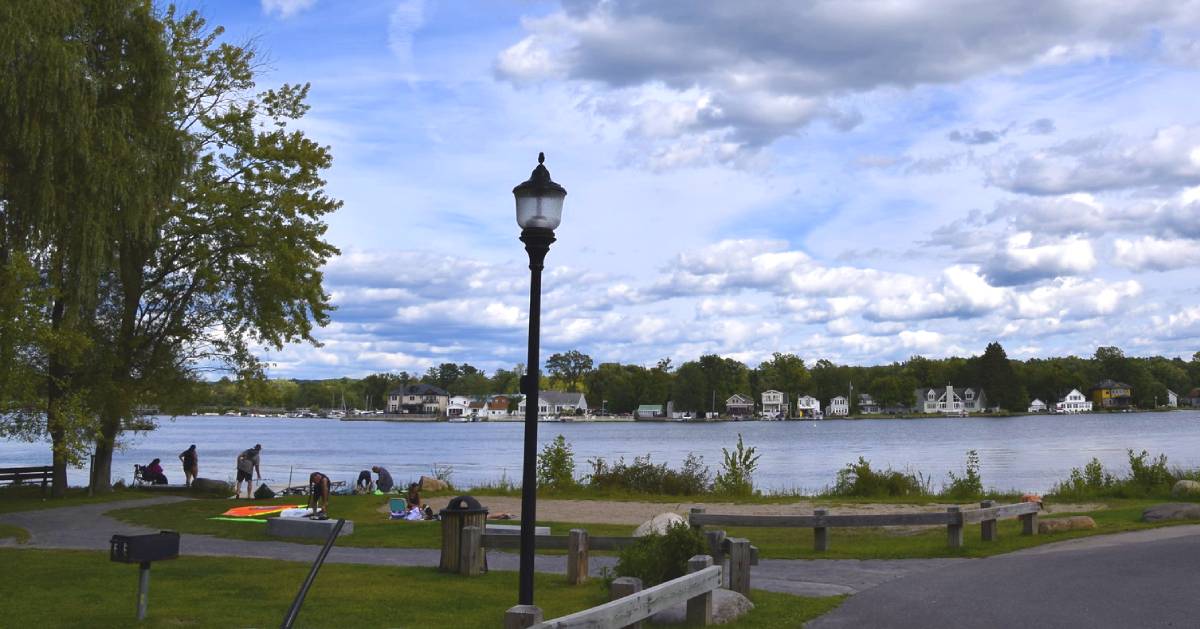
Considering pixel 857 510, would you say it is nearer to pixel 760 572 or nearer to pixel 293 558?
pixel 760 572

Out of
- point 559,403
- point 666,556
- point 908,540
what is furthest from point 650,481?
point 559,403

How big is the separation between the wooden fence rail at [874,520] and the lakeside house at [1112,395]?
18865 centimetres

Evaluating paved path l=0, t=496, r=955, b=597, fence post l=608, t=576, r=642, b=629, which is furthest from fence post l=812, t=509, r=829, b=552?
fence post l=608, t=576, r=642, b=629

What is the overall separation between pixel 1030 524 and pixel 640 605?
12.2 m

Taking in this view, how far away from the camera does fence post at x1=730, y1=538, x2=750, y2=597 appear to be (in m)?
11.5

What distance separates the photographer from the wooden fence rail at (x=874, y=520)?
15.8 meters

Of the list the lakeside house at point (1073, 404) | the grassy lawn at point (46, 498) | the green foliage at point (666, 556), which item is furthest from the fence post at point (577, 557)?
the lakeside house at point (1073, 404)

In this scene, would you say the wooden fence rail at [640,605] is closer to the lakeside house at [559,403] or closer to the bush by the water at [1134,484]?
the bush by the water at [1134,484]

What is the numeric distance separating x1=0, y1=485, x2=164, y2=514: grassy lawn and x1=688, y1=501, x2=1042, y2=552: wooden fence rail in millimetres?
20103

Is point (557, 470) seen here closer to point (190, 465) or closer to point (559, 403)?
point (190, 465)

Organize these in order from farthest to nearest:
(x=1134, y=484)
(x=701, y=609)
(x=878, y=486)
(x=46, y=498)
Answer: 1. (x=46, y=498)
2. (x=878, y=486)
3. (x=1134, y=484)
4. (x=701, y=609)

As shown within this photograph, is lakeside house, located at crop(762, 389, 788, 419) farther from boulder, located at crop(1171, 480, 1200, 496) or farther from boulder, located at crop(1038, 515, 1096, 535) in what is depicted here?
boulder, located at crop(1038, 515, 1096, 535)

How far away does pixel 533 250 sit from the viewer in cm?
930

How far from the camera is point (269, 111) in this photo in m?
31.3
